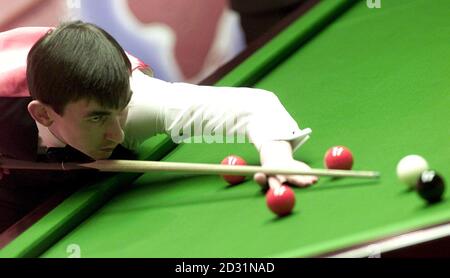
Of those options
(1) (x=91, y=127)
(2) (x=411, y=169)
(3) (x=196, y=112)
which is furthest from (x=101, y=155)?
(2) (x=411, y=169)

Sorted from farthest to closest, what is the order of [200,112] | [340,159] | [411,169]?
[200,112], [340,159], [411,169]

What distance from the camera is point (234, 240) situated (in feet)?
5.11

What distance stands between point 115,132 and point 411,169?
0.60 metres

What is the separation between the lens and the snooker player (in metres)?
1.73

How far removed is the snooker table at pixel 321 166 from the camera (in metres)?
1.46

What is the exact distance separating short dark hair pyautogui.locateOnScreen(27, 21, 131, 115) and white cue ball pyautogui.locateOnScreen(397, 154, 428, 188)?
0.55 m

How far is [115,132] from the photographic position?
179 centimetres

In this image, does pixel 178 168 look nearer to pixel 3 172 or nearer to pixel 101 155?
pixel 101 155

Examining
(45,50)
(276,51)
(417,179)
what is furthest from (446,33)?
(45,50)

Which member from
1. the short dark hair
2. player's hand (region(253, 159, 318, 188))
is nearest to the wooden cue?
player's hand (region(253, 159, 318, 188))

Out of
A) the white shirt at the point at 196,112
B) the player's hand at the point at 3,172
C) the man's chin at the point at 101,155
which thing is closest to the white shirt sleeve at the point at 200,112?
the white shirt at the point at 196,112

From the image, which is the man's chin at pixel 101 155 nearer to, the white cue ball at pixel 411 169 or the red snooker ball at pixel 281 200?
the red snooker ball at pixel 281 200
